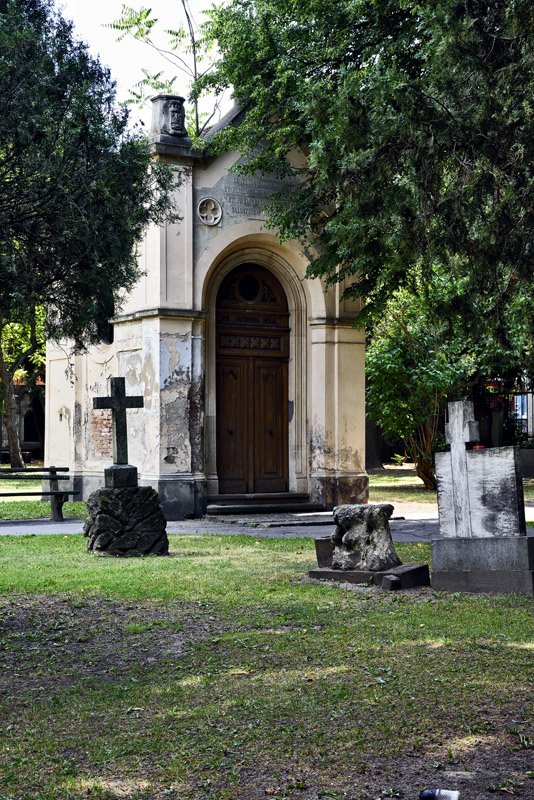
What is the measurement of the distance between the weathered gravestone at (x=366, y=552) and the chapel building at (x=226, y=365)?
253 inches

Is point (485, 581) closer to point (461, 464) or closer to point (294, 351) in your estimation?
point (461, 464)

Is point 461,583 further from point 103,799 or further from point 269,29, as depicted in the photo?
point 269,29

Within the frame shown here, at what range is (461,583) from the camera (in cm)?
823

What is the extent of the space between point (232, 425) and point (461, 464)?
27.9ft

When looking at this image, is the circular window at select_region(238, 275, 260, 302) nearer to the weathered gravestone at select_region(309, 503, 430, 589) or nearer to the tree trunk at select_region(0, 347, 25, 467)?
the weathered gravestone at select_region(309, 503, 430, 589)

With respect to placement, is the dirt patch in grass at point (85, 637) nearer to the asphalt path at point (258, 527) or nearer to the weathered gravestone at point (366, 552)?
the weathered gravestone at point (366, 552)

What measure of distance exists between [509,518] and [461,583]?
75cm

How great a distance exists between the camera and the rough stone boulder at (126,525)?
35.2ft

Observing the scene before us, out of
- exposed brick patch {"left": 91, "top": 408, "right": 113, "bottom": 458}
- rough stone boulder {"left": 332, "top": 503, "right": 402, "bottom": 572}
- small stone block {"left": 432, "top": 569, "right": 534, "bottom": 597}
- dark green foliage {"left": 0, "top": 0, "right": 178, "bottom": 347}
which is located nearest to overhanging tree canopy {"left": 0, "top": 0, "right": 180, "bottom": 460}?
dark green foliage {"left": 0, "top": 0, "right": 178, "bottom": 347}

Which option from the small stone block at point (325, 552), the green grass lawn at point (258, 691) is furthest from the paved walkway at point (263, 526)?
the green grass lawn at point (258, 691)

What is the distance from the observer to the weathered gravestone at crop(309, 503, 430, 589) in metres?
8.62

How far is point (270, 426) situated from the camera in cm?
1692

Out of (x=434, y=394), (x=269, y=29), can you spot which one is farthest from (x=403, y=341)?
(x=269, y=29)

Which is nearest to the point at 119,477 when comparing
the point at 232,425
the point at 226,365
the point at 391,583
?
the point at 391,583
